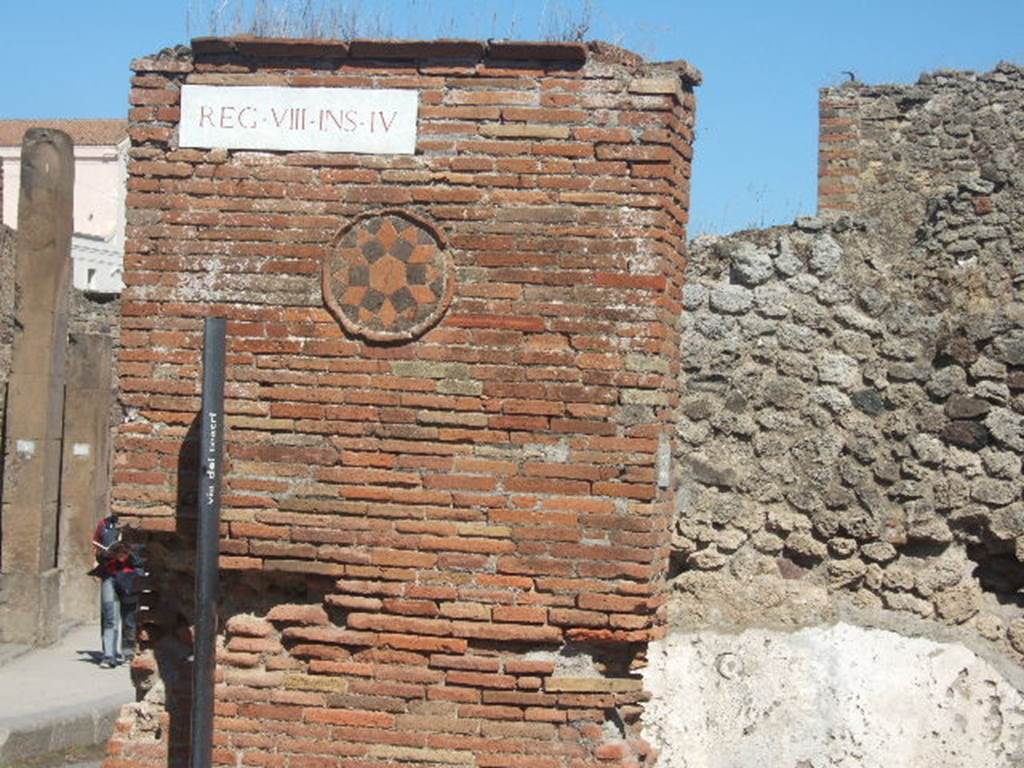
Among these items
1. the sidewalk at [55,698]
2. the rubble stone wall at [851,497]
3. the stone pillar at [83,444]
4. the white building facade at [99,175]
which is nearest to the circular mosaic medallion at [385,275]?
the rubble stone wall at [851,497]

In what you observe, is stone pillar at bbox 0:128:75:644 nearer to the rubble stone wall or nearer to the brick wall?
the brick wall

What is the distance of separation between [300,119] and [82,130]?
4270 centimetres

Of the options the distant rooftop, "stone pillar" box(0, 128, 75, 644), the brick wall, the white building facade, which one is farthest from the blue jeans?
the distant rooftop

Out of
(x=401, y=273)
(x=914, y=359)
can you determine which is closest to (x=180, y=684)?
(x=401, y=273)

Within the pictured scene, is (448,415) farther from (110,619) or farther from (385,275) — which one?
(110,619)

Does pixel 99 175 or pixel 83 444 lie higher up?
pixel 99 175

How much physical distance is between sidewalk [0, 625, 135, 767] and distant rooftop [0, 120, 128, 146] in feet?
106

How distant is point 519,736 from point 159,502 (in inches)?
68.9

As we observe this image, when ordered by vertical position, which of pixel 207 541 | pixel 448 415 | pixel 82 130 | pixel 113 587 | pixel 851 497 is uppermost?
pixel 82 130

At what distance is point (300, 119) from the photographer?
6.73 m

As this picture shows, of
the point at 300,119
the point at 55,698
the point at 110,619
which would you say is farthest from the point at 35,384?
the point at 300,119

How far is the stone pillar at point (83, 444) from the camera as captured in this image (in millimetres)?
16938

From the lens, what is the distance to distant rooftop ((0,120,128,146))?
46500 mm

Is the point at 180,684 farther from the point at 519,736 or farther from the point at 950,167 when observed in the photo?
the point at 950,167
